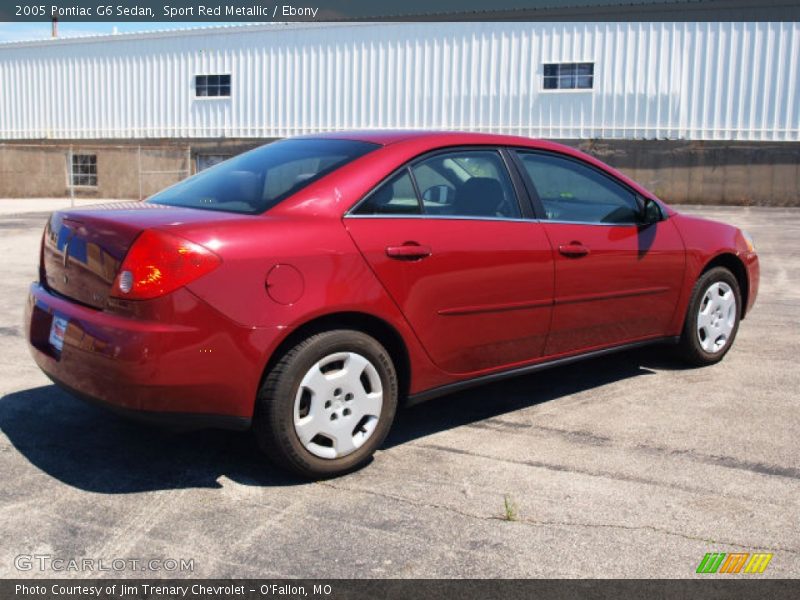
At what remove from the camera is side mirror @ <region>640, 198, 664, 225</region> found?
4895 millimetres

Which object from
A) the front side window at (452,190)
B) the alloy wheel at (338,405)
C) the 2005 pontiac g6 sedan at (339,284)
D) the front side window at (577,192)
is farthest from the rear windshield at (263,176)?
the front side window at (577,192)

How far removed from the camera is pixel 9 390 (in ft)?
15.8

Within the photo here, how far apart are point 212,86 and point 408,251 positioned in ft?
75.8

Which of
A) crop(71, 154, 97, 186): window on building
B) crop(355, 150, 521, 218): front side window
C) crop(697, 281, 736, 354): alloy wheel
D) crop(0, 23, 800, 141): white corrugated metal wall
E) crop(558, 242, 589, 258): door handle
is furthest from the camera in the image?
crop(71, 154, 97, 186): window on building

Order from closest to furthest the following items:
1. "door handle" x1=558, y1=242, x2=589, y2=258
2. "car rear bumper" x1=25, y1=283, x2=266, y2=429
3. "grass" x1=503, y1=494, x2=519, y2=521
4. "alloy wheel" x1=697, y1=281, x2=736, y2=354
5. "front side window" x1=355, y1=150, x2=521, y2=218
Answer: "car rear bumper" x1=25, y1=283, x2=266, y2=429, "grass" x1=503, y1=494, x2=519, y2=521, "front side window" x1=355, y1=150, x2=521, y2=218, "door handle" x1=558, y1=242, x2=589, y2=258, "alloy wheel" x1=697, y1=281, x2=736, y2=354

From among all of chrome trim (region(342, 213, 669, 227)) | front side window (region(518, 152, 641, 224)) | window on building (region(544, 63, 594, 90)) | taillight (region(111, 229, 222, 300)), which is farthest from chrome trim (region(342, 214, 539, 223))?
window on building (region(544, 63, 594, 90))

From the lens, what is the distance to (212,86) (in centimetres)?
2514

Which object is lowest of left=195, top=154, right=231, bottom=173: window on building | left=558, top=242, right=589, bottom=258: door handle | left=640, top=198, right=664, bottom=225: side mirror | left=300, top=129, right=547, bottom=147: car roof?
left=558, top=242, right=589, bottom=258: door handle

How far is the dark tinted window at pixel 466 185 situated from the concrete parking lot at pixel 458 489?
115 centimetres

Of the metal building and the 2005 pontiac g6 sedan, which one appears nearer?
the 2005 pontiac g6 sedan

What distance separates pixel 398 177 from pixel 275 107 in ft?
70.0

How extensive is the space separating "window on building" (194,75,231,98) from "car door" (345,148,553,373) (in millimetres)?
22196

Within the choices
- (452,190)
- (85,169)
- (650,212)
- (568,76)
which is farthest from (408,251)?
(85,169)

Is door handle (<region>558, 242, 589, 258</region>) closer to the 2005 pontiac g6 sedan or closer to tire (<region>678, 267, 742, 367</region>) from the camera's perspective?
the 2005 pontiac g6 sedan
